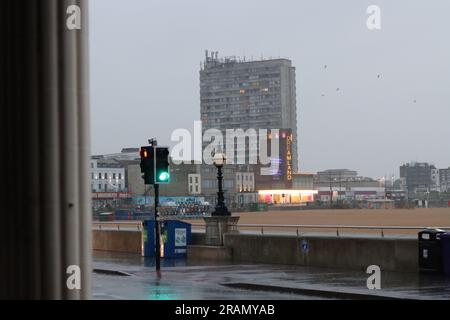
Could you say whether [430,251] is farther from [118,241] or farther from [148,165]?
[118,241]

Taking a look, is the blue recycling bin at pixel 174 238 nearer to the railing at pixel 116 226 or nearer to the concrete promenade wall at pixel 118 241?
the concrete promenade wall at pixel 118 241

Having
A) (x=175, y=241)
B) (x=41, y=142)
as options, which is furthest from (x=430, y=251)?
(x=41, y=142)

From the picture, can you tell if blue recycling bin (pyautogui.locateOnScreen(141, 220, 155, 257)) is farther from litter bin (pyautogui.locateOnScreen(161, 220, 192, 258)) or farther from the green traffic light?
the green traffic light

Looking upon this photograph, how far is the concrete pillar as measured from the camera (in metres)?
5.59

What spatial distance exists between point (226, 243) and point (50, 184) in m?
23.2

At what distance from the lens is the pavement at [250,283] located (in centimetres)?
1717

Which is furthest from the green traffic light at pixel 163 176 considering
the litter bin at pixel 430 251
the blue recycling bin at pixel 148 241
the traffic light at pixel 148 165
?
the litter bin at pixel 430 251

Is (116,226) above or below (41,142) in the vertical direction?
below

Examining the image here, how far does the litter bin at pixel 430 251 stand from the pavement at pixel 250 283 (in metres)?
0.39

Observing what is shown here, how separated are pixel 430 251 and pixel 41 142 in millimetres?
16510

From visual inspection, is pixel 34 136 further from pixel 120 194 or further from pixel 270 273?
pixel 120 194

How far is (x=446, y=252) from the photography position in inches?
798

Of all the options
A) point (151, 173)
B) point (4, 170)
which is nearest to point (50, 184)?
point (4, 170)
